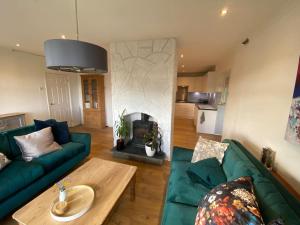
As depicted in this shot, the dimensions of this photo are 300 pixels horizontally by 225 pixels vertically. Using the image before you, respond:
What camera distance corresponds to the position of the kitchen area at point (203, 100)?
454cm

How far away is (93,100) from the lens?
5.30 m

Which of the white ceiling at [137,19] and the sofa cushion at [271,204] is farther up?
the white ceiling at [137,19]

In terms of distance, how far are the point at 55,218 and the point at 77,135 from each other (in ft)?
6.18

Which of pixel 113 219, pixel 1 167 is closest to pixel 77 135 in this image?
pixel 1 167

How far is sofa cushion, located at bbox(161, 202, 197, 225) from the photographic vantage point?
1158mm

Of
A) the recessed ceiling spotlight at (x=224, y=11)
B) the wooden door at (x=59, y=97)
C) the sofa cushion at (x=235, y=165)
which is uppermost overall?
the recessed ceiling spotlight at (x=224, y=11)

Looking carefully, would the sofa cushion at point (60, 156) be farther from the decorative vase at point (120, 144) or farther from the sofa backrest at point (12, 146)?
the decorative vase at point (120, 144)

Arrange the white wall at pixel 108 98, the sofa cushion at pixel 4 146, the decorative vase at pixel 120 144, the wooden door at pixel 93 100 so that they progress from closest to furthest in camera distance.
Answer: the sofa cushion at pixel 4 146
the decorative vase at pixel 120 144
the wooden door at pixel 93 100
the white wall at pixel 108 98

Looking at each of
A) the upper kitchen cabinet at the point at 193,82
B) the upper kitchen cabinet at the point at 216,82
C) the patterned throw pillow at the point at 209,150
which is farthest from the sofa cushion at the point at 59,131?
the upper kitchen cabinet at the point at 193,82

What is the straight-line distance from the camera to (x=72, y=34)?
8.49 feet

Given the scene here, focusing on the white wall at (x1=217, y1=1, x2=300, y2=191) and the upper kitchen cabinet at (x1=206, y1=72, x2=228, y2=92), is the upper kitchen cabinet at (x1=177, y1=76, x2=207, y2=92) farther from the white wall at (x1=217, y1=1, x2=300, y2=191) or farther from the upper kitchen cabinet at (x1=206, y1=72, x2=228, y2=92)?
the white wall at (x1=217, y1=1, x2=300, y2=191)

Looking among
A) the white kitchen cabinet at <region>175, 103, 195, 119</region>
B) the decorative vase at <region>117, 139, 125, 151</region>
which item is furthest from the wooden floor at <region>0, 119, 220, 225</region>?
the white kitchen cabinet at <region>175, 103, 195, 119</region>

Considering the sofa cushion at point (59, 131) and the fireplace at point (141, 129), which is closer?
the sofa cushion at point (59, 131)

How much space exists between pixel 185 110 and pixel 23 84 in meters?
6.35
